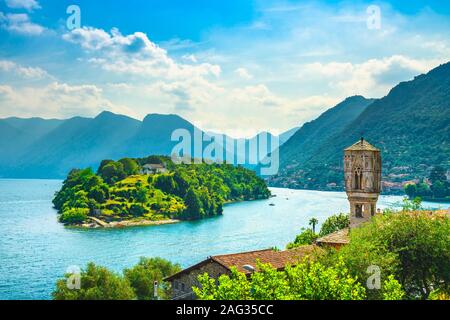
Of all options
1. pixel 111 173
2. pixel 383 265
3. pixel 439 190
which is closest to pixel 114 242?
pixel 111 173

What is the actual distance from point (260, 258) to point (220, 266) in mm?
2460

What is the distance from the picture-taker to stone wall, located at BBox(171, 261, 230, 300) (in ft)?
76.0

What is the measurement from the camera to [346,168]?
1156 inches

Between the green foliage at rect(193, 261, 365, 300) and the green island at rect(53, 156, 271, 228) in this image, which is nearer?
the green foliage at rect(193, 261, 365, 300)

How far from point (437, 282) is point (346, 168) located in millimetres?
10679

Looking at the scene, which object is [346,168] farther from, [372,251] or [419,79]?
[419,79]

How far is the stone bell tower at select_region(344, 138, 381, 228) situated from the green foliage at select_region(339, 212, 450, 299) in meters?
7.55

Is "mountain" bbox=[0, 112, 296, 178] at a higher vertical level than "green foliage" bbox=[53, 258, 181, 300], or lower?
higher

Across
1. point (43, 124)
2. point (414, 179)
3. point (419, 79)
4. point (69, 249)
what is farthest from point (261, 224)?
point (43, 124)

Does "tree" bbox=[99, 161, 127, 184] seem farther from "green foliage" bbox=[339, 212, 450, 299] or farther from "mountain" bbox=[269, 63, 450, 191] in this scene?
"green foliage" bbox=[339, 212, 450, 299]

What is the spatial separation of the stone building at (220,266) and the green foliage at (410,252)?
3335 mm

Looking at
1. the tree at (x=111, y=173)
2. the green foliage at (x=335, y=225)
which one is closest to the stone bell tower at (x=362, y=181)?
the green foliage at (x=335, y=225)

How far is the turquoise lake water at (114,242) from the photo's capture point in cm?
→ 4412

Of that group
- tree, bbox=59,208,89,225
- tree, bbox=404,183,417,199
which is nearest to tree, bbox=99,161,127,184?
tree, bbox=59,208,89,225
